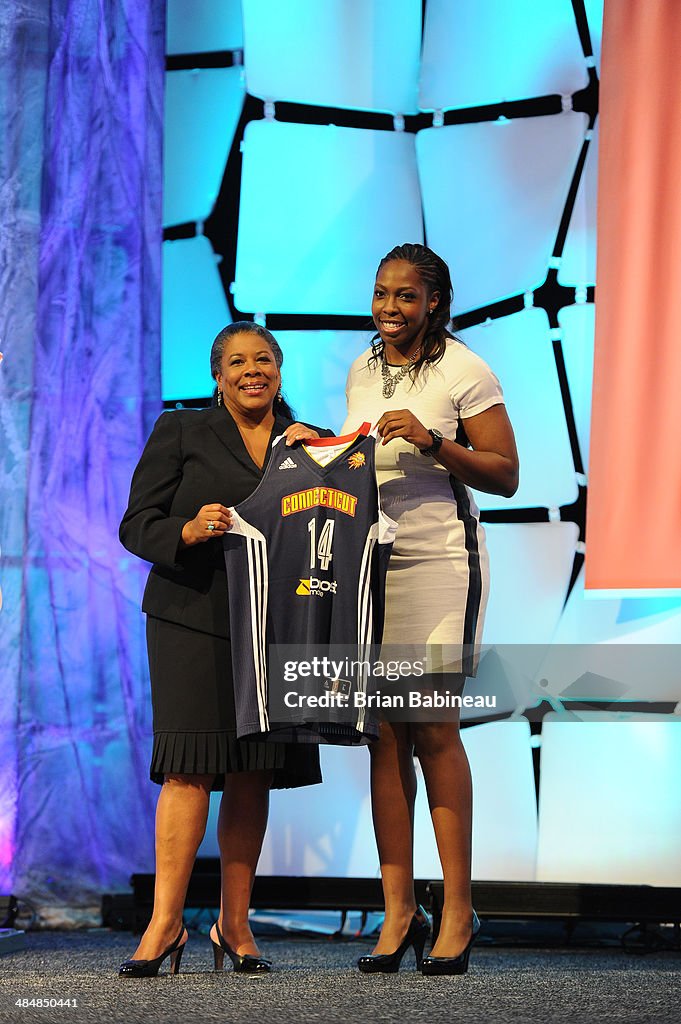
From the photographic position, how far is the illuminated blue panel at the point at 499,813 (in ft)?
10.3

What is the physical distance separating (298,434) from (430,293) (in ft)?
1.36

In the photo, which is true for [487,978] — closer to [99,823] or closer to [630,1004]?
[630,1004]

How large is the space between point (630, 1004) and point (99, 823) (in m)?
1.68

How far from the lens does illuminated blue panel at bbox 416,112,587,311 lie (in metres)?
3.26

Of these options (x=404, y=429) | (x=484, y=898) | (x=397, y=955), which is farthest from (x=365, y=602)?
(x=484, y=898)

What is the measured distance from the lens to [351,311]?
3.31m

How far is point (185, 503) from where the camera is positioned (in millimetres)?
2191

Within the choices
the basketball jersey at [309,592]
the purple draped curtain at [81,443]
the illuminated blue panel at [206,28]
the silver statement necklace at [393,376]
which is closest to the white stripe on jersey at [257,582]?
the basketball jersey at [309,592]

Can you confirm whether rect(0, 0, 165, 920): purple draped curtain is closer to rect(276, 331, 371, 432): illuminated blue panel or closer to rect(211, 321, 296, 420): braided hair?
rect(276, 331, 371, 432): illuminated blue panel

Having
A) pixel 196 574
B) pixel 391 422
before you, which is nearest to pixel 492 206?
pixel 391 422

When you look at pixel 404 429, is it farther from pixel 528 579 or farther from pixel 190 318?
pixel 190 318

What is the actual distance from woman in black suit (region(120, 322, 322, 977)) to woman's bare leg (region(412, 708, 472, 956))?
25cm

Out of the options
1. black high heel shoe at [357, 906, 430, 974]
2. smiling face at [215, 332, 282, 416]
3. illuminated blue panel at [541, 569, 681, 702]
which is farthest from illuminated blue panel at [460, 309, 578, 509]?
black high heel shoe at [357, 906, 430, 974]

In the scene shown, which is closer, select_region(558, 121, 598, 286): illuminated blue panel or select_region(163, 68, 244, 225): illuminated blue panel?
select_region(558, 121, 598, 286): illuminated blue panel
